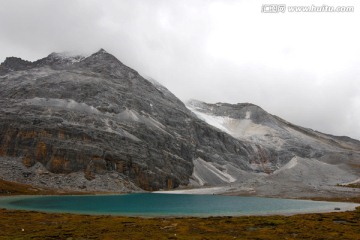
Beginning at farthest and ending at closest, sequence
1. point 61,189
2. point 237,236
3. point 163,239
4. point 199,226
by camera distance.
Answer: point 61,189 → point 199,226 → point 237,236 → point 163,239

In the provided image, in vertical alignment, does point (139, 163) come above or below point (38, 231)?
above

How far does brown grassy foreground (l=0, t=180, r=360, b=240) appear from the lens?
4581 centimetres

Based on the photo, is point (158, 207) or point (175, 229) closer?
point (175, 229)

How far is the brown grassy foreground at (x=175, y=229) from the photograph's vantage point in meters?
45.8

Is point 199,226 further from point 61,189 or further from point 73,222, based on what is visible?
point 61,189

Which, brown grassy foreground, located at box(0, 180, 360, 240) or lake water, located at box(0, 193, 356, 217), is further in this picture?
lake water, located at box(0, 193, 356, 217)

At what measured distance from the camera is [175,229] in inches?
2072

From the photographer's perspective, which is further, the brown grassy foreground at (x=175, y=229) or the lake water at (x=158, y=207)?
the lake water at (x=158, y=207)

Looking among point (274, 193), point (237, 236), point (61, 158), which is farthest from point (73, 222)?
point (61, 158)

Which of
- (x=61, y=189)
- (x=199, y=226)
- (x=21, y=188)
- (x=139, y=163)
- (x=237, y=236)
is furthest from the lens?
(x=139, y=163)

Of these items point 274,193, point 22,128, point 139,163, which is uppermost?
point 22,128

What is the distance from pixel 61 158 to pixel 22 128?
3157 centimetres

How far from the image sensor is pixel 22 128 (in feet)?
632

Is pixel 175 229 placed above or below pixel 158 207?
above
